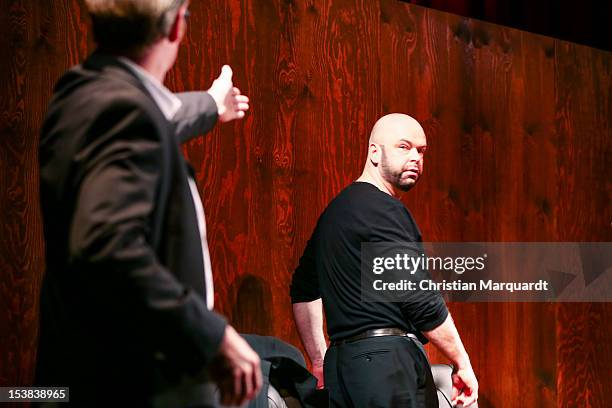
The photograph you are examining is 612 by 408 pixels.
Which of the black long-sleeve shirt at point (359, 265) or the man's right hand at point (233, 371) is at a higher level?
the black long-sleeve shirt at point (359, 265)

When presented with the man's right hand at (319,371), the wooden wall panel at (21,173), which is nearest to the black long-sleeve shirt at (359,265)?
the man's right hand at (319,371)

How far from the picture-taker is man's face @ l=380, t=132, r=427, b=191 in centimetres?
285

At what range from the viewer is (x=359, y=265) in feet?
Answer: 8.70

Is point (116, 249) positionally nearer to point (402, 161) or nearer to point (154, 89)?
point (154, 89)

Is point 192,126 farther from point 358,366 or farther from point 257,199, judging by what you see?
point 257,199

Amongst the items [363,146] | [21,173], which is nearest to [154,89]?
[21,173]

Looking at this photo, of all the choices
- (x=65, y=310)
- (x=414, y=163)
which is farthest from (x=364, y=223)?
(x=65, y=310)

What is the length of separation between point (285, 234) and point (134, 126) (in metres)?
2.04

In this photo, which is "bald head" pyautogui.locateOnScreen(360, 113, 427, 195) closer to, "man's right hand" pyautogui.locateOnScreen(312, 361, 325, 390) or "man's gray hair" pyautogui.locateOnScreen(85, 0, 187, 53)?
"man's right hand" pyautogui.locateOnScreen(312, 361, 325, 390)

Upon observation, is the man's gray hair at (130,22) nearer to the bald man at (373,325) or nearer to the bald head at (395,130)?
the bald man at (373,325)

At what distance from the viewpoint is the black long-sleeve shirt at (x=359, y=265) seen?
8.59ft

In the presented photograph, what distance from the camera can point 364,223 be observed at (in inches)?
104

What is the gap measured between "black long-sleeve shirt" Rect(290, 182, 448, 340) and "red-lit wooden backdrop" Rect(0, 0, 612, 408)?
17.5 inches

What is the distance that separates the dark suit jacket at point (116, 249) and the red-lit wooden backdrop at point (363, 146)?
1420 millimetres
